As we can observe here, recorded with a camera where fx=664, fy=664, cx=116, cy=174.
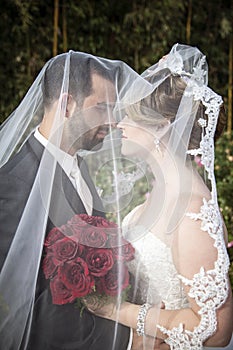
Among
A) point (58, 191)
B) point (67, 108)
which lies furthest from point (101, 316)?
point (67, 108)

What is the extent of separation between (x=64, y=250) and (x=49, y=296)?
179mm

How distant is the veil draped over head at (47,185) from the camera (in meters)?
2.29

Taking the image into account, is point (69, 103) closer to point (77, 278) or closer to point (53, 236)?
point (53, 236)

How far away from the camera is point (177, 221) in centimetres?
250

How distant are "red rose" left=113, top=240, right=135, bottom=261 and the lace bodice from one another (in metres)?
0.11

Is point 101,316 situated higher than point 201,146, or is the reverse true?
point 201,146

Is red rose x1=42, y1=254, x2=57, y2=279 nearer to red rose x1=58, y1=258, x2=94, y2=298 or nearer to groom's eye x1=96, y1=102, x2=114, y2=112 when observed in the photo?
red rose x1=58, y1=258, x2=94, y2=298

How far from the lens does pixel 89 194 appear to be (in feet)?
8.51

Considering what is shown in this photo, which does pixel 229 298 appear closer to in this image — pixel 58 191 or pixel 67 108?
pixel 58 191

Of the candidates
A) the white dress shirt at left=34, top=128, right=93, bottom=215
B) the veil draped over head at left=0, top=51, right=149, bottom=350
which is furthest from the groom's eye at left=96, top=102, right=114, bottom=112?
the white dress shirt at left=34, top=128, right=93, bottom=215

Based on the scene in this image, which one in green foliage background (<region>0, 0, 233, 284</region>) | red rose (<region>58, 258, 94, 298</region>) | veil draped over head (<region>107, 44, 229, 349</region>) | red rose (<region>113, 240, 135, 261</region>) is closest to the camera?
red rose (<region>58, 258, 94, 298</region>)

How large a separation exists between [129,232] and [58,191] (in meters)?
0.31

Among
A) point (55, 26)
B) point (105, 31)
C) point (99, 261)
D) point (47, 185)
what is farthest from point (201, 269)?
point (105, 31)

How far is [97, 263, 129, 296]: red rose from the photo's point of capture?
2281mm
